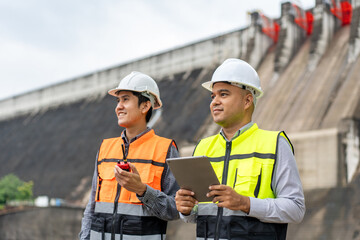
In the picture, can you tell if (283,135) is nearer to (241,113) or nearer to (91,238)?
(241,113)

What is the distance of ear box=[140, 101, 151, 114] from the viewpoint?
3518mm

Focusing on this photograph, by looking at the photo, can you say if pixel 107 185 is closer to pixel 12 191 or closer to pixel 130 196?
pixel 130 196

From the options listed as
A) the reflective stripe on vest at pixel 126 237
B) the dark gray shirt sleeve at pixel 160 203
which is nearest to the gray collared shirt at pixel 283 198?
the dark gray shirt sleeve at pixel 160 203

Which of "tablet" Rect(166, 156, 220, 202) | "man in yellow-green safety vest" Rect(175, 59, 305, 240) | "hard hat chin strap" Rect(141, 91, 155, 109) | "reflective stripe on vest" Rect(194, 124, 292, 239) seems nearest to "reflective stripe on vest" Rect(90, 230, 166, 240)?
"man in yellow-green safety vest" Rect(175, 59, 305, 240)

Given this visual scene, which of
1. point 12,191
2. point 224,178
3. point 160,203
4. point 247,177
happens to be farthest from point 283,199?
point 12,191

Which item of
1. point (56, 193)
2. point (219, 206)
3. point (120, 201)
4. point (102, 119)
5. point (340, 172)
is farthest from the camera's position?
point (102, 119)

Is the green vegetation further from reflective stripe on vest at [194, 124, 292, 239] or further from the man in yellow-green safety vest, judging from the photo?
reflective stripe on vest at [194, 124, 292, 239]

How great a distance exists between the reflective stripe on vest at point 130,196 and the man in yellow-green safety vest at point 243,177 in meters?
0.45

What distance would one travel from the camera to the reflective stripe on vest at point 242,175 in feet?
8.31

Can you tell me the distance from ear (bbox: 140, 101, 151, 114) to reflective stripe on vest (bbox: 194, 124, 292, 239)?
36.1 inches

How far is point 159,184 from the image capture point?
329 centimetres

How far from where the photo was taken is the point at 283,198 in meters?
2.50

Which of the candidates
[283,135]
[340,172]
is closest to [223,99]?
[283,135]

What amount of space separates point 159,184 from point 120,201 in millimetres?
280
